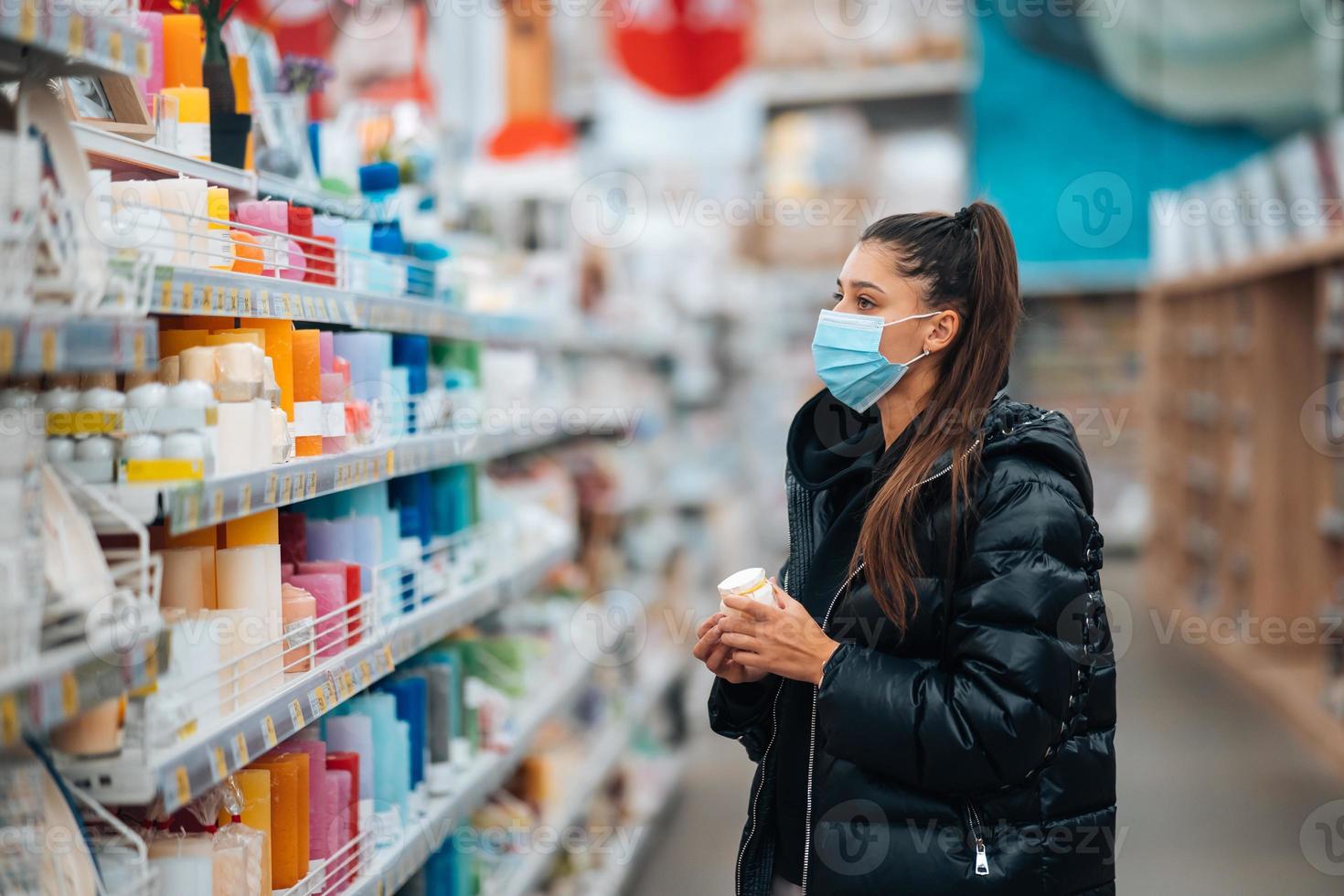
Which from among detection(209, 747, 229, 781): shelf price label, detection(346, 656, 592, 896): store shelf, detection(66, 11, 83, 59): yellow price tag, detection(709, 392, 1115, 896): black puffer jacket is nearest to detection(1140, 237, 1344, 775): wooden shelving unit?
detection(346, 656, 592, 896): store shelf

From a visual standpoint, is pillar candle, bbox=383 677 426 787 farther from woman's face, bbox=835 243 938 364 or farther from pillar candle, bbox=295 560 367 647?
woman's face, bbox=835 243 938 364

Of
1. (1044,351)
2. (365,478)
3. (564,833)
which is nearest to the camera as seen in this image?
(365,478)

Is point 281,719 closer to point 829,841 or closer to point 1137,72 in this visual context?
point 829,841

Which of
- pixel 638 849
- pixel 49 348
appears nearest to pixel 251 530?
pixel 49 348

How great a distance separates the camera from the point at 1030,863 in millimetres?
1808

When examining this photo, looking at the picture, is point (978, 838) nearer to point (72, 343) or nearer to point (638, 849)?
point (72, 343)

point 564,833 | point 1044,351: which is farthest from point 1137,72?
point 564,833

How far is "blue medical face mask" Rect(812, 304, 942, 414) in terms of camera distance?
203cm

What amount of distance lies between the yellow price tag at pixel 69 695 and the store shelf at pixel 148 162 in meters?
0.71

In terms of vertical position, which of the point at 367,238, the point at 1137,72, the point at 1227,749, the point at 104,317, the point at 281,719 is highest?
the point at 1137,72

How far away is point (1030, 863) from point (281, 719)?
113 centimetres

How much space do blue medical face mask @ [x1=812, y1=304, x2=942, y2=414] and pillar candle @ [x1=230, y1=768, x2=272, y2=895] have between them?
110 centimetres

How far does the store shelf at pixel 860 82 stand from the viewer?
10141mm

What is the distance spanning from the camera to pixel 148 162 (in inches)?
73.6
